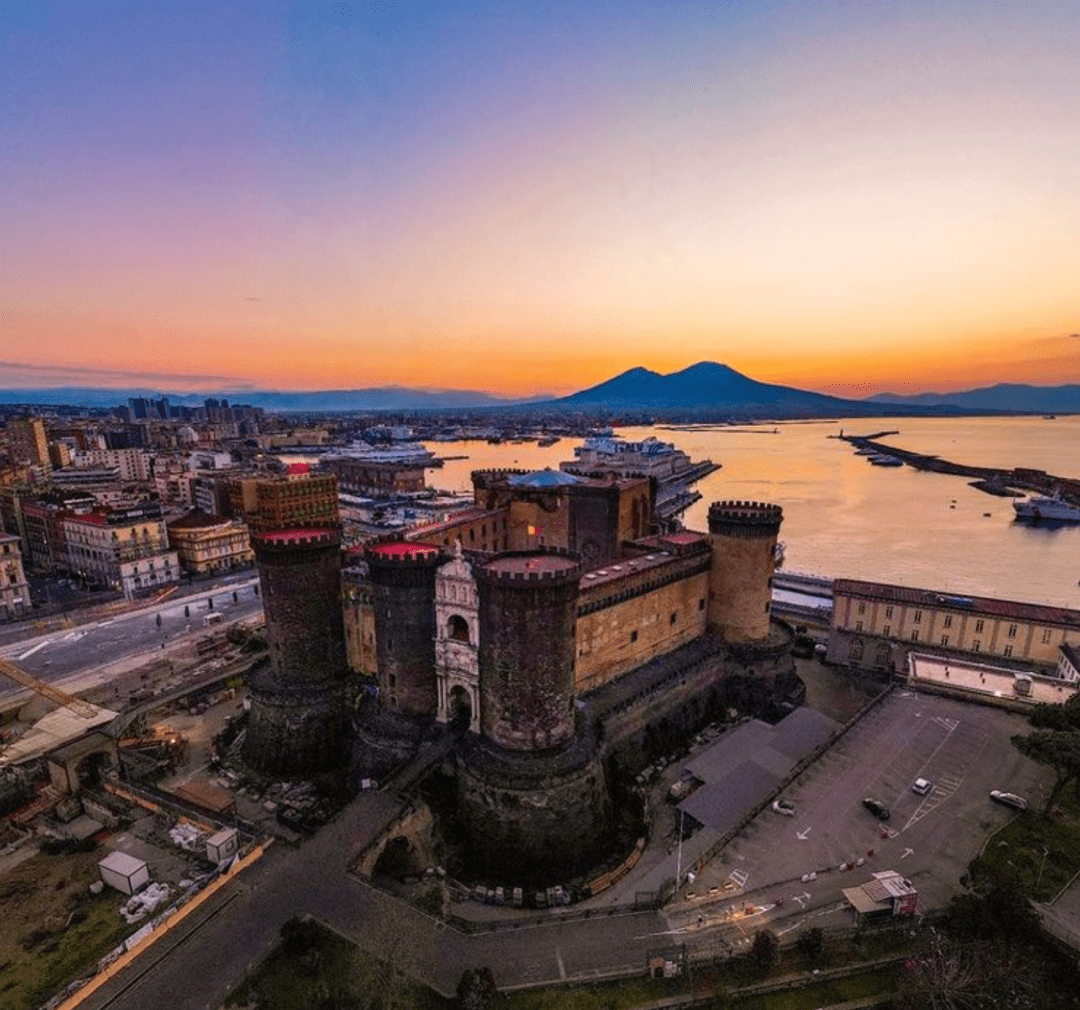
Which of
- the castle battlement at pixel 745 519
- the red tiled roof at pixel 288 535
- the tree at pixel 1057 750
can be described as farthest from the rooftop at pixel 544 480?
the tree at pixel 1057 750

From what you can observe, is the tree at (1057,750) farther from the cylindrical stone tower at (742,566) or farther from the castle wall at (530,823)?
the castle wall at (530,823)

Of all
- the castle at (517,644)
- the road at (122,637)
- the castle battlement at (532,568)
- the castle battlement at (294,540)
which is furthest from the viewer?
the road at (122,637)

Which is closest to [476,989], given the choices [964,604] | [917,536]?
[964,604]

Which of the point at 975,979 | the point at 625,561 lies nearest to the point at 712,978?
the point at 975,979

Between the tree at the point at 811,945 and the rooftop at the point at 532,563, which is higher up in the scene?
the rooftop at the point at 532,563

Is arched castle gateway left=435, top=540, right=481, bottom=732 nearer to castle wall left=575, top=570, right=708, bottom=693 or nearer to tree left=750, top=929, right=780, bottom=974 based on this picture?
castle wall left=575, top=570, right=708, bottom=693

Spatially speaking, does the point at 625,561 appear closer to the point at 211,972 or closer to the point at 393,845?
the point at 393,845

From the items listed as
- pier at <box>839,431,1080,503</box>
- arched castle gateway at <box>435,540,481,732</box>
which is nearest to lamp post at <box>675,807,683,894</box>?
arched castle gateway at <box>435,540,481,732</box>
